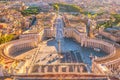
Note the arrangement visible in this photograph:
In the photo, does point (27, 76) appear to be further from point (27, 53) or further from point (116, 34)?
point (116, 34)

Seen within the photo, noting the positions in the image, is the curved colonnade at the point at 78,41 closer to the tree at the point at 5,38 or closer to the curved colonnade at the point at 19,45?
the curved colonnade at the point at 19,45

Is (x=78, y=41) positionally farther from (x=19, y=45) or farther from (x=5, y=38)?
(x=5, y=38)

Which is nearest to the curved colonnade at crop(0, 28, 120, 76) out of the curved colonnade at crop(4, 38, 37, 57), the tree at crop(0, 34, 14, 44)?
the curved colonnade at crop(4, 38, 37, 57)

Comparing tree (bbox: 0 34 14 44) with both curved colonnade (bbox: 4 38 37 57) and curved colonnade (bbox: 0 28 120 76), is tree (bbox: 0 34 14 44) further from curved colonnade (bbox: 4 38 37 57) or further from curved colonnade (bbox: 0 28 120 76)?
curved colonnade (bbox: 4 38 37 57)

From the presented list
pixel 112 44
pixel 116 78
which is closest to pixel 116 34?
pixel 112 44

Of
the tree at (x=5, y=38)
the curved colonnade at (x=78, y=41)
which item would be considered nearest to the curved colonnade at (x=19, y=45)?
the curved colonnade at (x=78, y=41)

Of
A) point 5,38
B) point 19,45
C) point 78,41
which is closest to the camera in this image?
point 19,45

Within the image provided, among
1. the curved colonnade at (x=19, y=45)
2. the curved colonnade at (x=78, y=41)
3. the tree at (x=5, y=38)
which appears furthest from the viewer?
the tree at (x=5, y=38)

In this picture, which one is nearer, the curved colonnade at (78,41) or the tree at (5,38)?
the curved colonnade at (78,41)

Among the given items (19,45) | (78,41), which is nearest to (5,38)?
(19,45)

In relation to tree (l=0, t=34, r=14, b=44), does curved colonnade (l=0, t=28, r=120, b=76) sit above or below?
below

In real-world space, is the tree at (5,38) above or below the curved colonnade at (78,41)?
above
